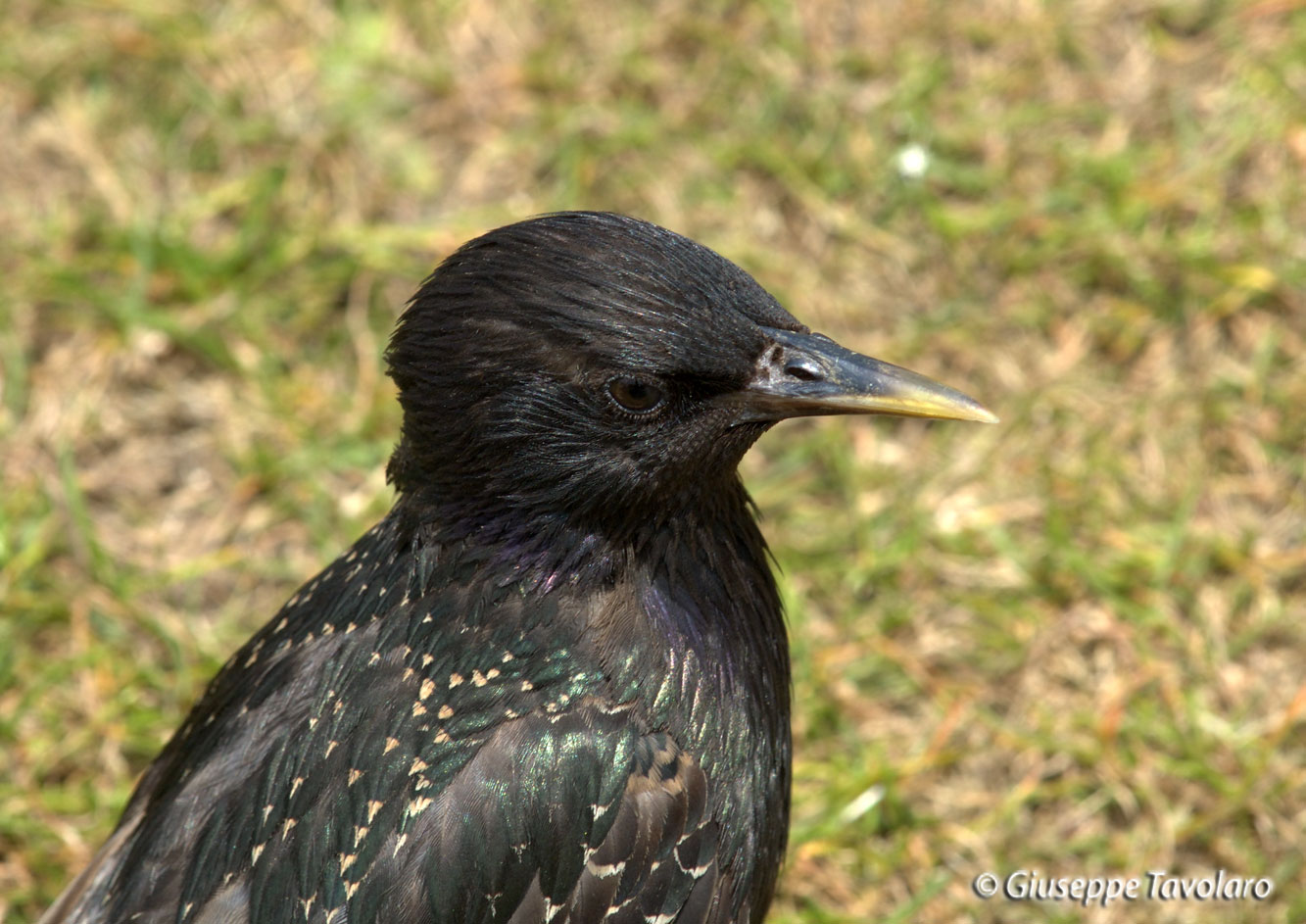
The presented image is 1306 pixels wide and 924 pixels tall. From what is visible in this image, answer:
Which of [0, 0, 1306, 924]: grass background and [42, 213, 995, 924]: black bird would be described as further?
[0, 0, 1306, 924]: grass background

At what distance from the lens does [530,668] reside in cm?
308

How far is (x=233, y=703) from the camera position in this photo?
11.0 feet

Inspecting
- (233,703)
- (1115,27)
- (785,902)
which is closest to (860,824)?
(785,902)

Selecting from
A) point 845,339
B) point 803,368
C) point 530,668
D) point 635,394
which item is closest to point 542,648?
point 530,668

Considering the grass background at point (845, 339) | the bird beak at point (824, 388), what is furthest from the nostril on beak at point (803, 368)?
the grass background at point (845, 339)

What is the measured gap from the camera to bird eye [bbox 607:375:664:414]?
2922 millimetres

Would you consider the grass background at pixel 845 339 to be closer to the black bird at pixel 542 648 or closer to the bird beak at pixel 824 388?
the black bird at pixel 542 648

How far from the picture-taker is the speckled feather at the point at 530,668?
9.64ft

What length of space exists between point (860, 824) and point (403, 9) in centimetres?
344

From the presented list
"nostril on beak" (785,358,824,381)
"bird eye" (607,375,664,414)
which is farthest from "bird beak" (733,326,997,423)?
"bird eye" (607,375,664,414)

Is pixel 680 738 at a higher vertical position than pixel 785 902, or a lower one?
higher

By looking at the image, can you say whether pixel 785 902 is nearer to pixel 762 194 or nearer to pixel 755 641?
pixel 755 641

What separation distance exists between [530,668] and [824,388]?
0.77 m

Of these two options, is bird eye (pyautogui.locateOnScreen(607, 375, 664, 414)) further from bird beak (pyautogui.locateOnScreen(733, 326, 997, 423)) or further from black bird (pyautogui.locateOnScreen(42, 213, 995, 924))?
bird beak (pyautogui.locateOnScreen(733, 326, 997, 423))
